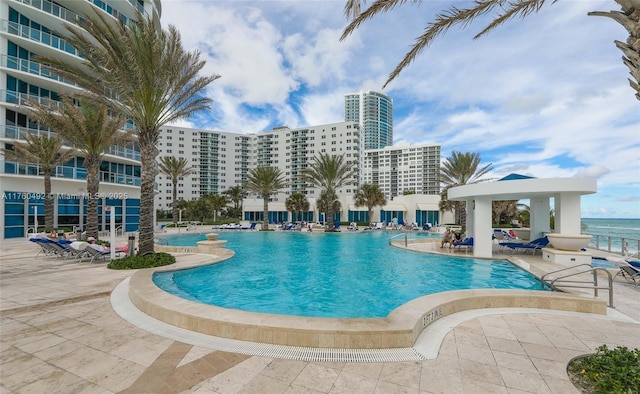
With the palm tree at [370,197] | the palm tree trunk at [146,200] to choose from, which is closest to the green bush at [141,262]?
the palm tree trunk at [146,200]

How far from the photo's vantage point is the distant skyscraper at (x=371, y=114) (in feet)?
481

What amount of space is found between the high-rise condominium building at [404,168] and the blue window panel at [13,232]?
101 meters

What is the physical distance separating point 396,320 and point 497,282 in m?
6.66

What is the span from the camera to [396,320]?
435cm

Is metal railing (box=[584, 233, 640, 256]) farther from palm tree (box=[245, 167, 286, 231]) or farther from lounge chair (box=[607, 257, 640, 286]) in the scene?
palm tree (box=[245, 167, 286, 231])

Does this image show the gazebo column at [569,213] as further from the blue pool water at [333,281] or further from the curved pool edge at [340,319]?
the curved pool edge at [340,319]

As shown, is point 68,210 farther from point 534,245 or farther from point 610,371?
point 534,245

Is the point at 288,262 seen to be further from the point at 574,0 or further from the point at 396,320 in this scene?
the point at 574,0

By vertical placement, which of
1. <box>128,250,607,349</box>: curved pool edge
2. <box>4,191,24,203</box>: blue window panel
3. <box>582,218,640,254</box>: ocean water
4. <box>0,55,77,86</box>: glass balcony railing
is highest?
<box>0,55,77,86</box>: glass balcony railing

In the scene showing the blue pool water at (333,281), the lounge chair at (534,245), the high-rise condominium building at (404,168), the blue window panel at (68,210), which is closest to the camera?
the blue pool water at (333,281)

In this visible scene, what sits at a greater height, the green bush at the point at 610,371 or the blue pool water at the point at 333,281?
the green bush at the point at 610,371

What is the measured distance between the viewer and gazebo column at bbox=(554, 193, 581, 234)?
1104 cm

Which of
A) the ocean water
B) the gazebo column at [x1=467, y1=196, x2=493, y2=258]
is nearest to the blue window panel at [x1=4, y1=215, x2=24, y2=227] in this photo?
the gazebo column at [x1=467, y1=196, x2=493, y2=258]

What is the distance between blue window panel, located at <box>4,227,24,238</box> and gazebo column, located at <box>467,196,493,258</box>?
30.4 m
